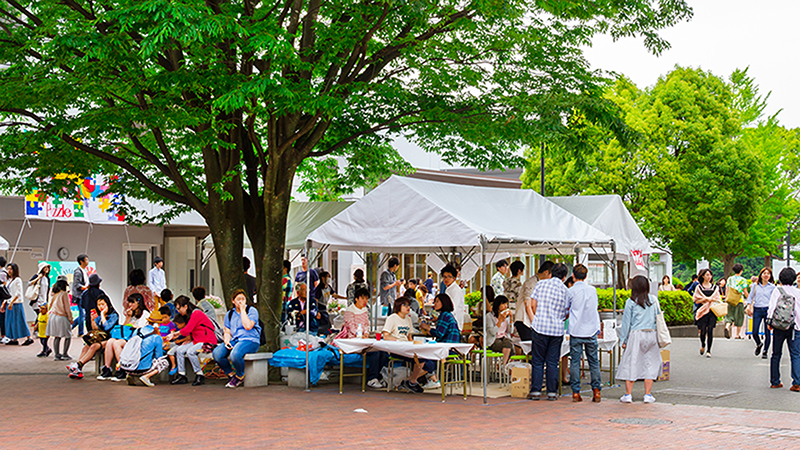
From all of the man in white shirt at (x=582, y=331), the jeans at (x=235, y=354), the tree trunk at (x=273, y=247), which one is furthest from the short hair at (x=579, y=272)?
the tree trunk at (x=273, y=247)

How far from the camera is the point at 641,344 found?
11.3 m

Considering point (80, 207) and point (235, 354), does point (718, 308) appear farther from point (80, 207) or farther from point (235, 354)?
point (80, 207)

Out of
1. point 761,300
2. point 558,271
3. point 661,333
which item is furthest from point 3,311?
point 761,300

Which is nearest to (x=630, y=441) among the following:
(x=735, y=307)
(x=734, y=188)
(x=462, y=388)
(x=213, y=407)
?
(x=462, y=388)

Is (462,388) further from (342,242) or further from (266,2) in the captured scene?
(266,2)

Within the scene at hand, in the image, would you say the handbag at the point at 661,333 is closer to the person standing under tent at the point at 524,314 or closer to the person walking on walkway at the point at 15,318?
the person standing under tent at the point at 524,314

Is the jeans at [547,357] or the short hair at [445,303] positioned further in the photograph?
the short hair at [445,303]

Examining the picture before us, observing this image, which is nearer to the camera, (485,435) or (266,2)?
(485,435)

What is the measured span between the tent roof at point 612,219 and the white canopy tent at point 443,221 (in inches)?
173

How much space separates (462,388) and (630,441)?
4297 millimetres

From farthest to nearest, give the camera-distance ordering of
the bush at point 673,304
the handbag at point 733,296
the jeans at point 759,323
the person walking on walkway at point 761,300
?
A: the bush at point 673,304, the handbag at point 733,296, the jeans at point 759,323, the person walking on walkway at point 761,300

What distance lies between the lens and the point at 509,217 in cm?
1283

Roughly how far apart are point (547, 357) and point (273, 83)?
17.4 ft

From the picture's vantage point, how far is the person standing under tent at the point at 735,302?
20.5m
